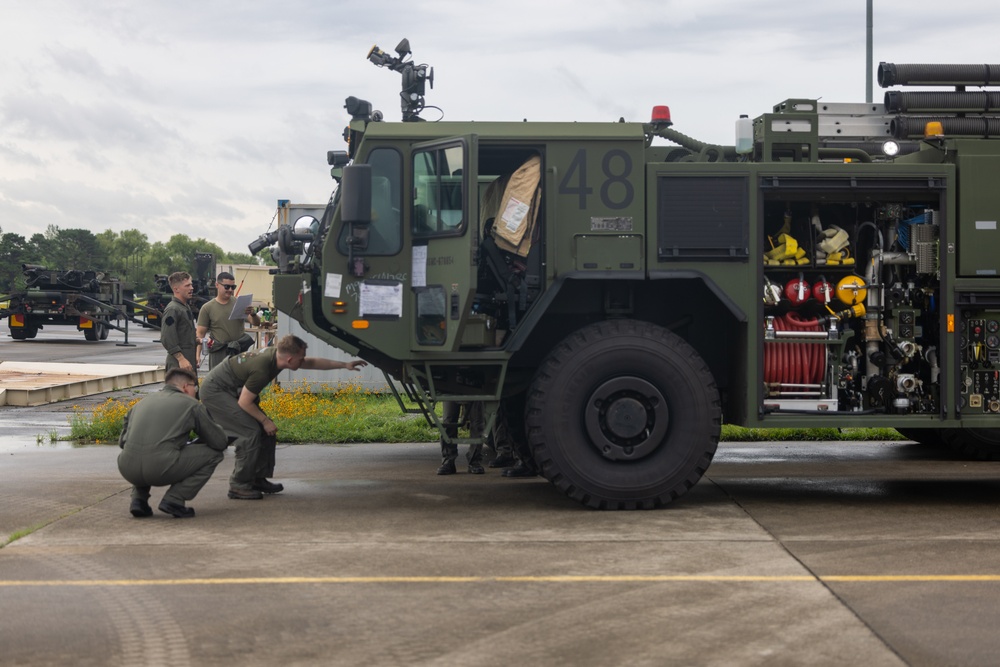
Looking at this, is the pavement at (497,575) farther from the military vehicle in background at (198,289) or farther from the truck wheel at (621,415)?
the military vehicle in background at (198,289)

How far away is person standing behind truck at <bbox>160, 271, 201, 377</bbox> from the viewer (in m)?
11.9

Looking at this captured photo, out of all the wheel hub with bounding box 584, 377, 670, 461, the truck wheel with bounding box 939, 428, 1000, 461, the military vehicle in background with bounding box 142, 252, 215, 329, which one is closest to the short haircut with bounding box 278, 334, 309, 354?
the wheel hub with bounding box 584, 377, 670, 461

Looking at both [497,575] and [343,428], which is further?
[343,428]

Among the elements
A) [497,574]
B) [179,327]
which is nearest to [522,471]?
[179,327]

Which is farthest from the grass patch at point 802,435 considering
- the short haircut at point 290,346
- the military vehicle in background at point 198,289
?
the military vehicle in background at point 198,289

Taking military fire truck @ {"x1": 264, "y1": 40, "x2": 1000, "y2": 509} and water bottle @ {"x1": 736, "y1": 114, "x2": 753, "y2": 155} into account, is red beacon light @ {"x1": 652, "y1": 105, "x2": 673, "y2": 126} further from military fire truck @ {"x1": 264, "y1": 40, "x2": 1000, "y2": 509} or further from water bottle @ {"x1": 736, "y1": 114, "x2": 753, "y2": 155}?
water bottle @ {"x1": 736, "y1": 114, "x2": 753, "y2": 155}

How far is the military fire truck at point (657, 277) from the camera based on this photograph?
8.80 meters

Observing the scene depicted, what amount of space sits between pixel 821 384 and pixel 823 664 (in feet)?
14.0

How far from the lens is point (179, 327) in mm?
11992

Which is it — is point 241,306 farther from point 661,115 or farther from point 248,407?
point 661,115

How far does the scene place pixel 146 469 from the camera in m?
8.61

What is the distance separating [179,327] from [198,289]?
2410cm

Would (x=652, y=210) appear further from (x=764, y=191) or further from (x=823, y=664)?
(x=823, y=664)

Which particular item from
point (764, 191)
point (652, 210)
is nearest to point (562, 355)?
point (652, 210)
